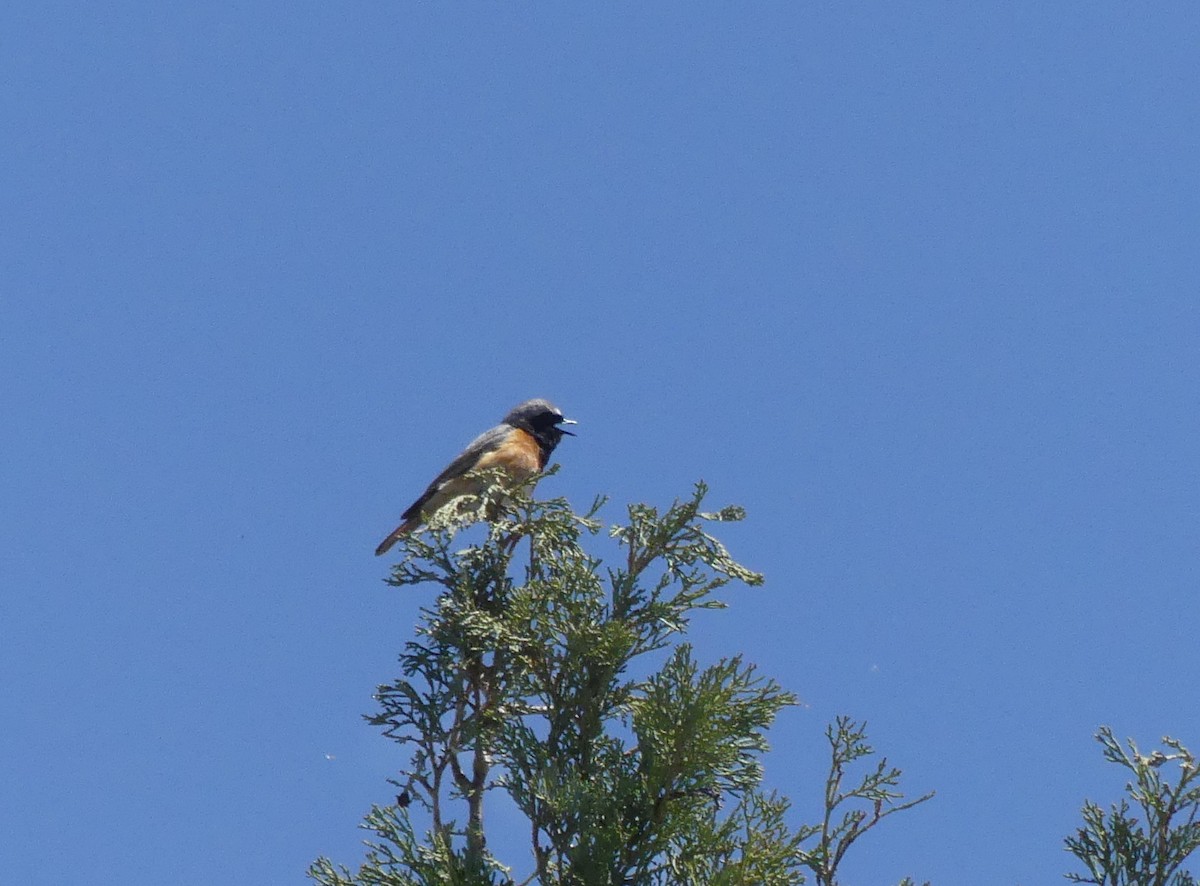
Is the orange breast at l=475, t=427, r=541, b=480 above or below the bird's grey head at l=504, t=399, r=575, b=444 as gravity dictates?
below

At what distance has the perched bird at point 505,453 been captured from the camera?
8.15 m

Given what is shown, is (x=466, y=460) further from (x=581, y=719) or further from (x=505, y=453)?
(x=581, y=719)

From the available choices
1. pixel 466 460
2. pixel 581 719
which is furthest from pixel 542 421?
pixel 581 719

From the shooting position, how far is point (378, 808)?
5.11 m

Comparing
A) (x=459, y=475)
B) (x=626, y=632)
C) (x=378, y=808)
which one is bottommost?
(x=378, y=808)

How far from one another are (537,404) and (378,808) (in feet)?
13.9

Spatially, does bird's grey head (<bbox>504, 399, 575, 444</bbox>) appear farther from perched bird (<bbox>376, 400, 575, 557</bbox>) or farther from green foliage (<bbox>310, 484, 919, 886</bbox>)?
green foliage (<bbox>310, 484, 919, 886</bbox>)

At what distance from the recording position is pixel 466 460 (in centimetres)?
856

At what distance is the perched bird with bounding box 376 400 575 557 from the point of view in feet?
26.7

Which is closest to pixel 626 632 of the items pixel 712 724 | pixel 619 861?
pixel 712 724

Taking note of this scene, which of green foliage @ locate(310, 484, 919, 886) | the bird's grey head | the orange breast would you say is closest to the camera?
green foliage @ locate(310, 484, 919, 886)

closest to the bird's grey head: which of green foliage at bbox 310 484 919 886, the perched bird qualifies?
the perched bird

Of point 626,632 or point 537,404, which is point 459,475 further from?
point 626,632

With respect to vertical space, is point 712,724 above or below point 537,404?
below
